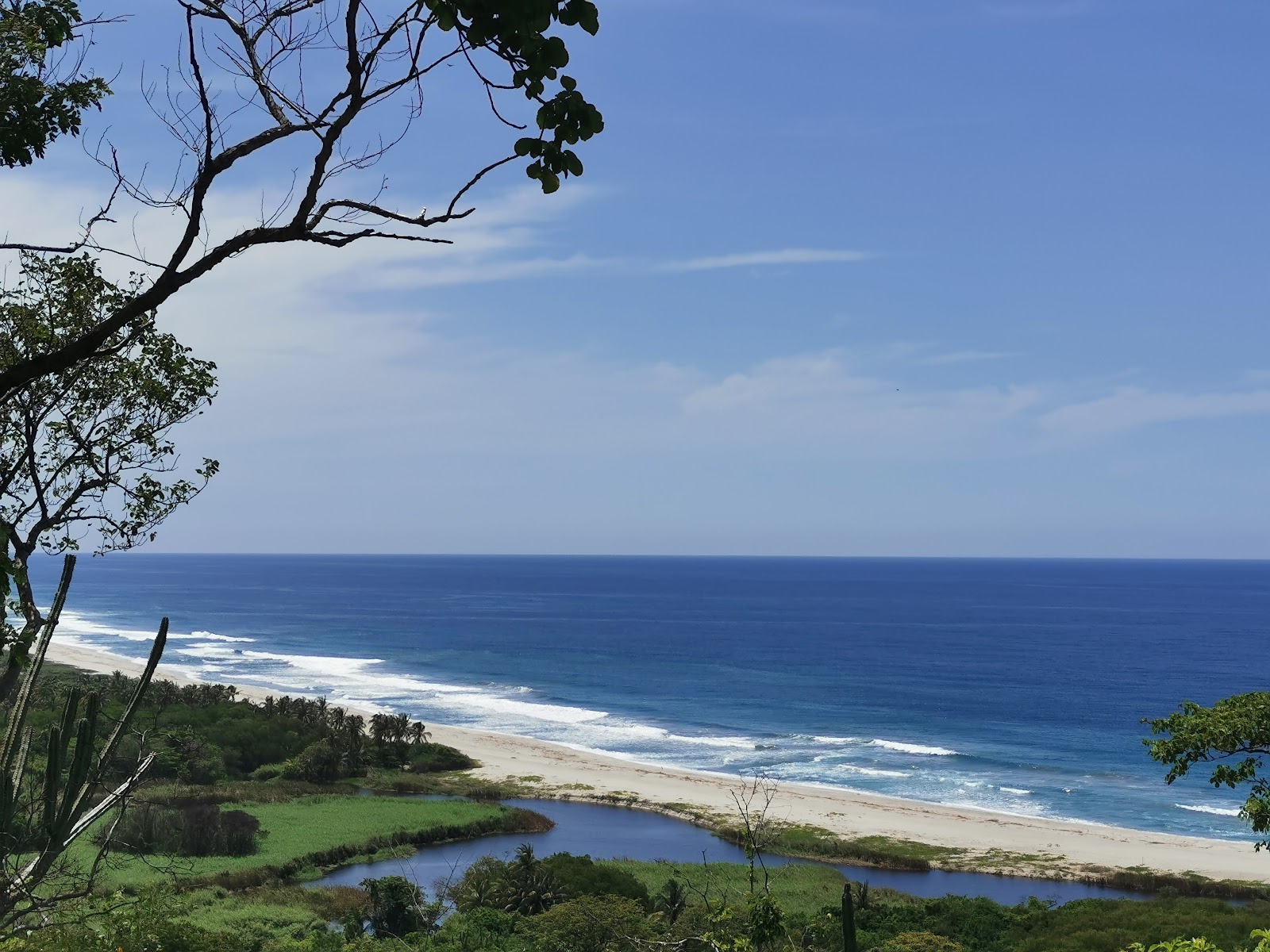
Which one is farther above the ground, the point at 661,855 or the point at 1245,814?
the point at 1245,814

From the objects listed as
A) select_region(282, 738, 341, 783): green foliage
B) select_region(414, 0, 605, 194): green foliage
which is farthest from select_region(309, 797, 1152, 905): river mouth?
select_region(414, 0, 605, 194): green foliage

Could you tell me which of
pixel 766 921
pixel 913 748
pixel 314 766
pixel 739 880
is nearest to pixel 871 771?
pixel 913 748

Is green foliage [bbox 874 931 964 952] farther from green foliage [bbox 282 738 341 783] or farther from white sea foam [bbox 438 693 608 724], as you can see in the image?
white sea foam [bbox 438 693 608 724]

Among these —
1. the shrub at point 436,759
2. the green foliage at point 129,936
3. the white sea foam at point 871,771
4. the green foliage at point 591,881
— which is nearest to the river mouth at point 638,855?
the green foliage at point 591,881

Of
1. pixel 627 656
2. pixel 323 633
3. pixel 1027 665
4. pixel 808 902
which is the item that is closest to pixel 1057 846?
pixel 808 902

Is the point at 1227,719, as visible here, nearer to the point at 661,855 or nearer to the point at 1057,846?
the point at 661,855
